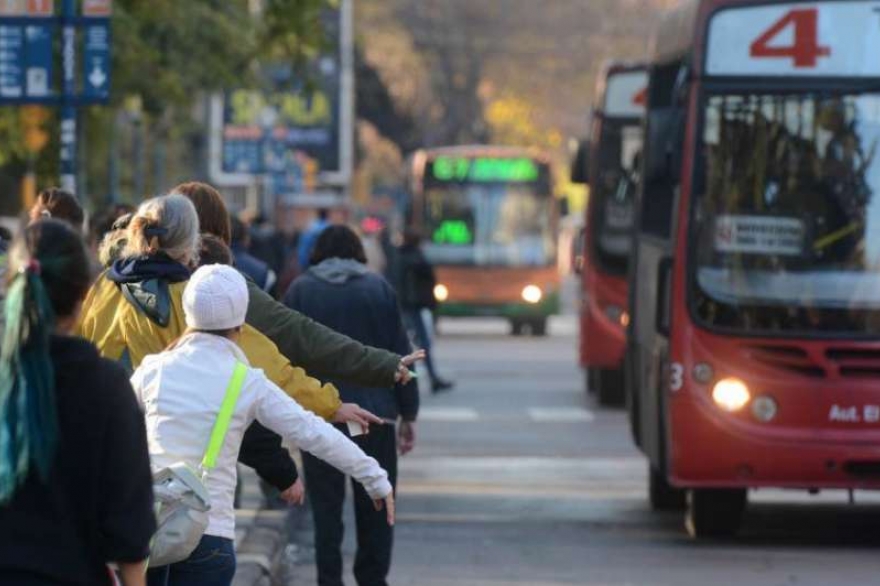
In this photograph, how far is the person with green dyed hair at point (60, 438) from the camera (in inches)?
199

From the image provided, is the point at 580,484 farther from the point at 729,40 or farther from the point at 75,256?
the point at 75,256

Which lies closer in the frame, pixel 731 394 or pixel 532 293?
pixel 731 394

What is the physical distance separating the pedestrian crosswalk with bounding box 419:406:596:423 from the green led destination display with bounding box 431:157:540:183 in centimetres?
1570

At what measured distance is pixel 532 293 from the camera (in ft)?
129

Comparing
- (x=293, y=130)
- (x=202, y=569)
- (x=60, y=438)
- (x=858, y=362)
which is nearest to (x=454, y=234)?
(x=293, y=130)

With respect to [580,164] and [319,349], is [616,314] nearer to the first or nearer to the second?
[580,164]

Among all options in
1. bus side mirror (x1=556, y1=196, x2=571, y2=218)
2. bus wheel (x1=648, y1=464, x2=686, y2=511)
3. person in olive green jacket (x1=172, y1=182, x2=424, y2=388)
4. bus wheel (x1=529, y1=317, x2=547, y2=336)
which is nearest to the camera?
person in olive green jacket (x1=172, y1=182, x2=424, y2=388)

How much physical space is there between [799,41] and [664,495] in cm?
326

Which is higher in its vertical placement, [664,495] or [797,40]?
[797,40]

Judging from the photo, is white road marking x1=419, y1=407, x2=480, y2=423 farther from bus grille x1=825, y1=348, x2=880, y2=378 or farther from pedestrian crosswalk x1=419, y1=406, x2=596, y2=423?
bus grille x1=825, y1=348, x2=880, y2=378

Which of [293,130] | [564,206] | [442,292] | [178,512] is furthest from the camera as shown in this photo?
[293,130]

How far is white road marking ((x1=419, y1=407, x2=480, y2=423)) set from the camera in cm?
2300

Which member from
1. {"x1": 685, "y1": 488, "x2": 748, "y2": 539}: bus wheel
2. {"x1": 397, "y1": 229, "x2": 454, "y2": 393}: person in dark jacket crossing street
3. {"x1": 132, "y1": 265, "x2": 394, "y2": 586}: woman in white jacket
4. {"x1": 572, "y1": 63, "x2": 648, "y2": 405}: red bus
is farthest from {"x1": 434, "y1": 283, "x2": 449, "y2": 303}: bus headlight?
{"x1": 132, "y1": 265, "x2": 394, "y2": 586}: woman in white jacket

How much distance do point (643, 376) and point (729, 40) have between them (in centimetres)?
228
